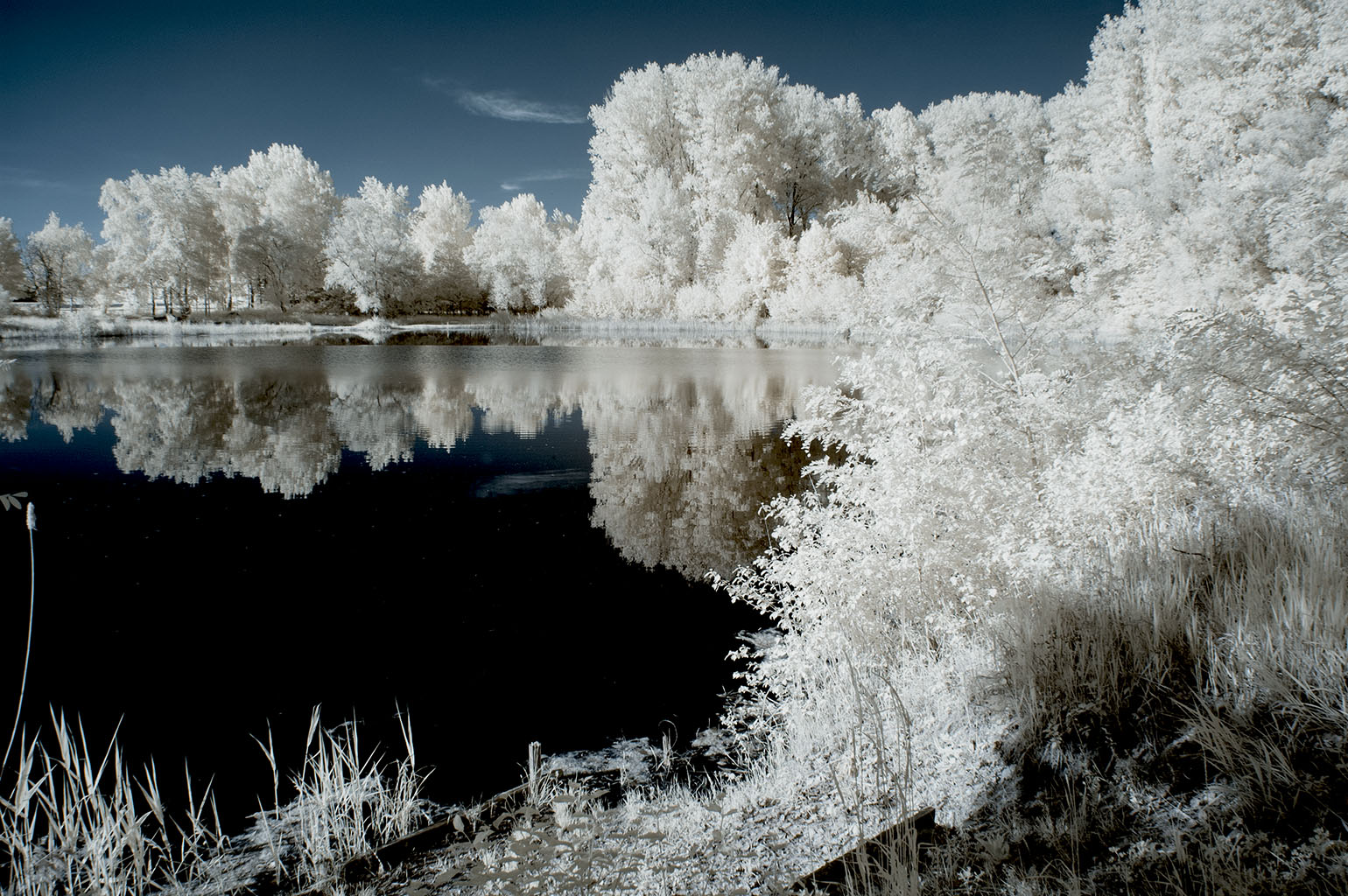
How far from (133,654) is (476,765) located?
138 inches

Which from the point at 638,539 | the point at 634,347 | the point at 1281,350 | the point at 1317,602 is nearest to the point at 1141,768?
the point at 1317,602

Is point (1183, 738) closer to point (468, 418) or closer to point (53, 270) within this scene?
point (468, 418)

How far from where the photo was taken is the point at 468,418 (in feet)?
55.6

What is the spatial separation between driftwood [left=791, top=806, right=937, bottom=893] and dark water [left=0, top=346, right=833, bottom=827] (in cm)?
258

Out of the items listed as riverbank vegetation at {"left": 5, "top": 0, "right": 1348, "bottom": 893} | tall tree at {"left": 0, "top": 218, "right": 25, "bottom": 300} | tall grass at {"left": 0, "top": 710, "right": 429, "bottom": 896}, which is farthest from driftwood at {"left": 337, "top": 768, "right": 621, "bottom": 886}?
tall tree at {"left": 0, "top": 218, "right": 25, "bottom": 300}

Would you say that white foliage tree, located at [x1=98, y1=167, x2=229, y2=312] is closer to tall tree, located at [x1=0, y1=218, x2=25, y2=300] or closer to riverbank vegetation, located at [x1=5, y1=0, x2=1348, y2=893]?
tall tree, located at [x1=0, y1=218, x2=25, y2=300]

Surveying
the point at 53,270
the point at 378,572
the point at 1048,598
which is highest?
the point at 53,270

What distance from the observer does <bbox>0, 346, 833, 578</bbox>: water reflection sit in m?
10.7

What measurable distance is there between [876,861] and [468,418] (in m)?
16.0

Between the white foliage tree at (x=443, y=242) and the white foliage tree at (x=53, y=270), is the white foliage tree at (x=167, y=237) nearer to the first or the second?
the white foliage tree at (x=53, y=270)

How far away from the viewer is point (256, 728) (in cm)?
481

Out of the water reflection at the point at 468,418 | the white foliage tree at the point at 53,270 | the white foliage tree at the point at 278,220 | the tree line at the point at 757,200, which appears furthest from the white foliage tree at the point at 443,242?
the water reflection at the point at 468,418

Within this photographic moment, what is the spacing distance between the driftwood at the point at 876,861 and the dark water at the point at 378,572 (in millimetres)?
2576

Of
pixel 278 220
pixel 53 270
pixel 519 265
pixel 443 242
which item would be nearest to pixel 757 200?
pixel 519 265
